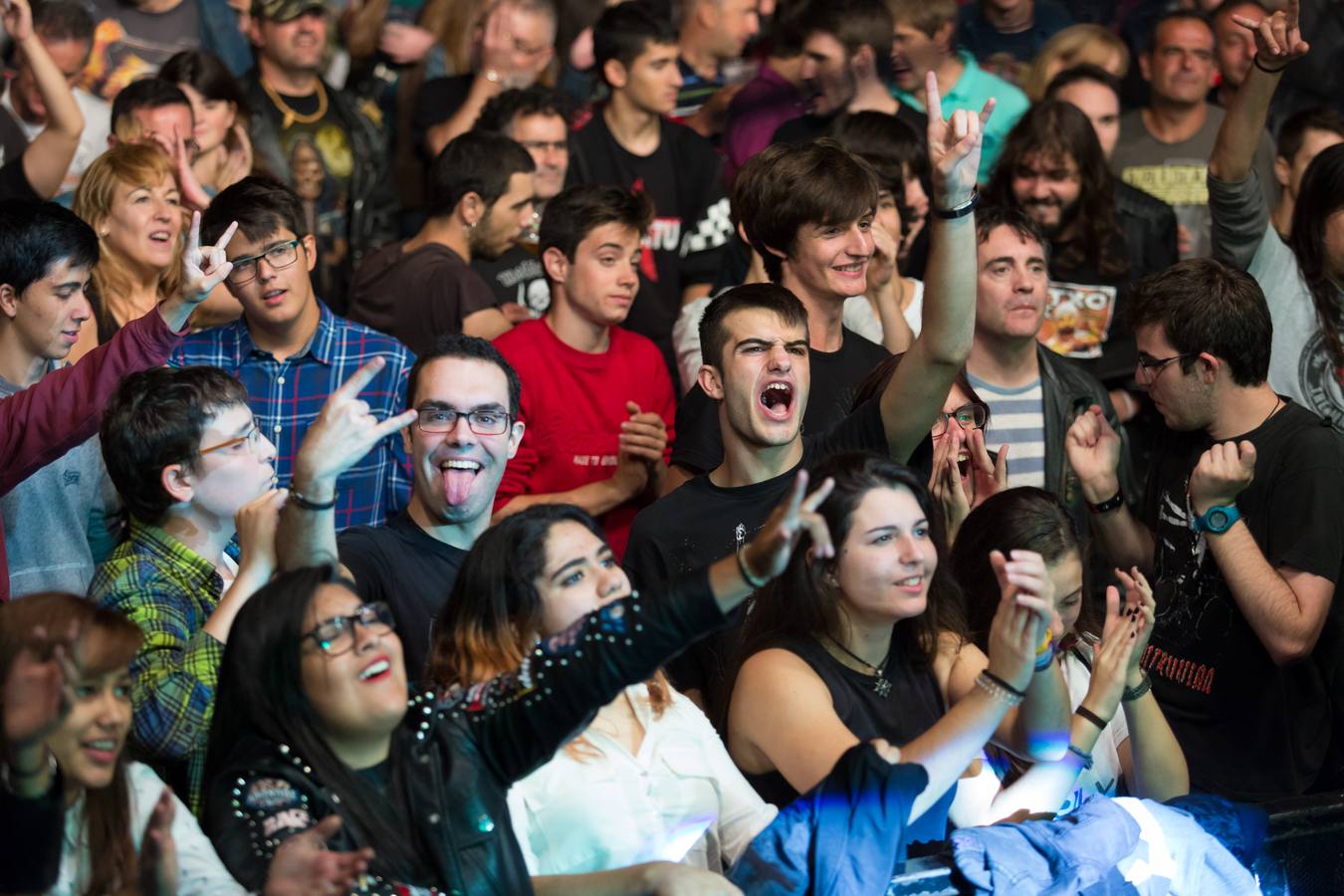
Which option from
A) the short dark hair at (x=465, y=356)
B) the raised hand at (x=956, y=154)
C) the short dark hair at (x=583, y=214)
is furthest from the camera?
the short dark hair at (x=583, y=214)

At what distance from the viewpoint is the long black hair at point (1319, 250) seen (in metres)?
4.82

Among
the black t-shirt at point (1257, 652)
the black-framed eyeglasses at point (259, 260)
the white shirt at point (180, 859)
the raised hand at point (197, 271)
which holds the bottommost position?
the black t-shirt at point (1257, 652)

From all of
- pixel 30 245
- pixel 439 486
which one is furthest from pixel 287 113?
pixel 439 486

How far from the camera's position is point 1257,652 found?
4.18m

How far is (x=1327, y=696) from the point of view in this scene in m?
4.26

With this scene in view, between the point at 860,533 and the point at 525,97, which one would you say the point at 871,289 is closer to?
the point at 525,97

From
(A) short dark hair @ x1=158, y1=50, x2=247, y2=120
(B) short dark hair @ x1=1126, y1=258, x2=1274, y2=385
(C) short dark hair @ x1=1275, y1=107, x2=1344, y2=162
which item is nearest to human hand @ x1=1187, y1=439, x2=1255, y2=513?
(B) short dark hair @ x1=1126, y1=258, x2=1274, y2=385

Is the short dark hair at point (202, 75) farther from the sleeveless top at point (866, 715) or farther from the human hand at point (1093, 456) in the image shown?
the sleeveless top at point (866, 715)

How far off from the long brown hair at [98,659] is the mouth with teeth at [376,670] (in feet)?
1.13

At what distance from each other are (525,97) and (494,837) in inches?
144

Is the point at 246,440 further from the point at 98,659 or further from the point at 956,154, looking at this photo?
the point at 956,154

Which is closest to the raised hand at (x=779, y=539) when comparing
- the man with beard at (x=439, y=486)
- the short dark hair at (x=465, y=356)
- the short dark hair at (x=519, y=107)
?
the man with beard at (x=439, y=486)

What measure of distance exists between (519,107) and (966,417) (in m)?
2.29

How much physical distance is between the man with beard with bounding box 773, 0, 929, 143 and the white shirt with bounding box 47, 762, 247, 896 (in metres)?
3.83
